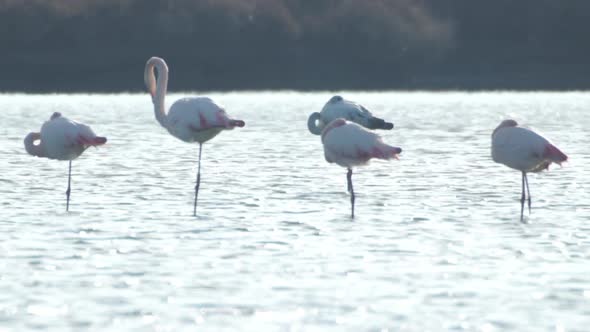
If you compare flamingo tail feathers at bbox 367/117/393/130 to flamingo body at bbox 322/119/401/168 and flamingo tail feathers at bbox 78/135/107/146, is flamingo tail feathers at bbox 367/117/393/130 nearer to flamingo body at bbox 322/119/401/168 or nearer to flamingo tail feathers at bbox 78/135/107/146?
flamingo body at bbox 322/119/401/168

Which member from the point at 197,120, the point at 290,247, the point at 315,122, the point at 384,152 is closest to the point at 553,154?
the point at 384,152

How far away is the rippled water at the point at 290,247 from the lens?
8656mm

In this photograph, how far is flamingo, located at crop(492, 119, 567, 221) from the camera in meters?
14.2

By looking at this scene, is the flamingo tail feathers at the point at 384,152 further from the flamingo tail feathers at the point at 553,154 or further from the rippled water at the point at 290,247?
the flamingo tail feathers at the point at 553,154

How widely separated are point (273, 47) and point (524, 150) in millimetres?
71064

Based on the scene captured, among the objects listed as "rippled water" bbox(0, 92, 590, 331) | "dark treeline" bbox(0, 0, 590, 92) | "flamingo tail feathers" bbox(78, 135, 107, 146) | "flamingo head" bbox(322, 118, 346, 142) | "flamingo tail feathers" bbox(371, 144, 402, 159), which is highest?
"dark treeline" bbox(0, 0, 590, 92)

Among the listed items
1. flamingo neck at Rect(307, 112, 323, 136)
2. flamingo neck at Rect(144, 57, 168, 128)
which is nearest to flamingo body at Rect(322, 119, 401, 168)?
flamingo neck at Rect(144, 57, 168, 128)

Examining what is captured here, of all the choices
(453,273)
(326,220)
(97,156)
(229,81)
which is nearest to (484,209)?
(326,220)

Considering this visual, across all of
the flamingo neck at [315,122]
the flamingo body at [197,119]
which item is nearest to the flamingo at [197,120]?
the flamingo body at [197,119]

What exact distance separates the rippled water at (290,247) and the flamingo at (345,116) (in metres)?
0.74

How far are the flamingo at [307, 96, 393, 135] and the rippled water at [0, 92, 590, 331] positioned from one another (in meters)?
0.74

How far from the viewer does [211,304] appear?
8945 millimetres

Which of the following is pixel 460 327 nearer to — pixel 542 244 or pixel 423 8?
pixel 542 244

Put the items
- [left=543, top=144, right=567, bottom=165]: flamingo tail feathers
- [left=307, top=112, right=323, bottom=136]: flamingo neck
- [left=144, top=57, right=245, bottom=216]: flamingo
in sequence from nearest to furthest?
[left=543, top=144, right=567, bottom=165]: flamingo tail feathers
[left=144, top=57, right=245, bottom=216]: flamingo
[left=307, top=112, right=323, bottom=136]: flamingo neck
